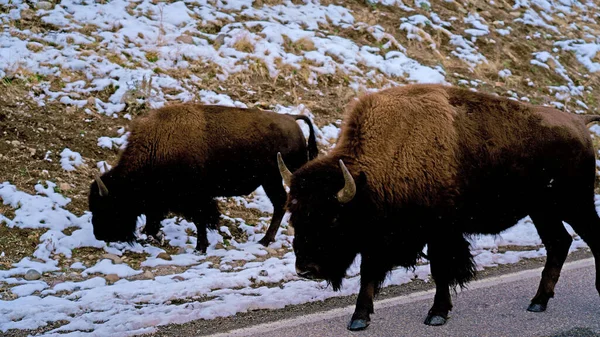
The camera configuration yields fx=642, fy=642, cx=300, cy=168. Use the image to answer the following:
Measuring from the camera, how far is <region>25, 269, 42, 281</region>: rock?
6.32m

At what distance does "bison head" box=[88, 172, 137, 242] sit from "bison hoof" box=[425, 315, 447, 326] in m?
4.45

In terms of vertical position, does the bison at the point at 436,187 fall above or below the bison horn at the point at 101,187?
above

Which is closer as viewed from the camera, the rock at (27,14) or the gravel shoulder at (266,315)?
the gravel shoulder at (266,315)

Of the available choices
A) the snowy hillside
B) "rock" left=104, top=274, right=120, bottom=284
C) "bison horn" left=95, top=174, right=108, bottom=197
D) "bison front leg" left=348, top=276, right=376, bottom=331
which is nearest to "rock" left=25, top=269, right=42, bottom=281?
the snowy hillside

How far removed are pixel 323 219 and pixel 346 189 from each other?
0.28m

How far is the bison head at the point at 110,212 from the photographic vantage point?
7.80 m

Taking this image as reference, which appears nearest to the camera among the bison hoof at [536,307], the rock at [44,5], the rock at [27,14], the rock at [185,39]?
the bison hoof at [536,307]

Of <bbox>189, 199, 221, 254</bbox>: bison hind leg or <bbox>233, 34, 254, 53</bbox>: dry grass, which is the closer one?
<bbox>189, 199, 221, 254</bbox>: bison hind leg

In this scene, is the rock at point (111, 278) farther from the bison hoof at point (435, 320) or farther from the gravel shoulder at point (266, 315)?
the bison hoof at point (435, 320)

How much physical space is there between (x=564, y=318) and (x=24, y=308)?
14.0 ft

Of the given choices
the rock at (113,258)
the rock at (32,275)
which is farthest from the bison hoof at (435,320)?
the rock at (32,275)

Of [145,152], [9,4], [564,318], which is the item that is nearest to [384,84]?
[145,152]

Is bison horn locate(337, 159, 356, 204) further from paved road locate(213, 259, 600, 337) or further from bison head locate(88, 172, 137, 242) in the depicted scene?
bison head locate(88, 172, 137, 242)

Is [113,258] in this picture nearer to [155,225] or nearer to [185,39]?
[155,225]
